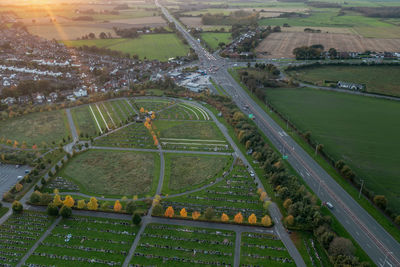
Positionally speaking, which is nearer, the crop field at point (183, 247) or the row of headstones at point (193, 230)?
the crop field at point (183, 247)

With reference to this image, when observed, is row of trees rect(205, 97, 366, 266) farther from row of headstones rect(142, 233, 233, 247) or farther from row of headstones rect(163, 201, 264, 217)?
row of headstones rect(142, 233, 233, 247)

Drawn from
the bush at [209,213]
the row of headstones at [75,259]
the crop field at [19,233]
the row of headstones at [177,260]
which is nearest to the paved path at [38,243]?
the crop field at [19,233]

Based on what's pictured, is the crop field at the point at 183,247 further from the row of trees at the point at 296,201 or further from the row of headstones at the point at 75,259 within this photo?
the row of trees at the point at 296,201

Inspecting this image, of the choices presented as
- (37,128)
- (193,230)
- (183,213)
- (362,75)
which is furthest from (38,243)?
(362,75)

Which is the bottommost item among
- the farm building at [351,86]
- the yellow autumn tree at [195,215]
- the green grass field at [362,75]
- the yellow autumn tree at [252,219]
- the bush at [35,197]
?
the yellow autumn tree at [252,219]

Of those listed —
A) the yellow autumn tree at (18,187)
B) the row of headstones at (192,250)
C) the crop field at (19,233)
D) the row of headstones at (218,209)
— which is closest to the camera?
the row of headstones at (192,250)

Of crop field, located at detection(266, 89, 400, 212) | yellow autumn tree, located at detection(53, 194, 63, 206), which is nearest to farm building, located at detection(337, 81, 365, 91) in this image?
crop field, located at detection(266, 89, 400, 212)

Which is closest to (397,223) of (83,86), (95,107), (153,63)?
(95,107)
